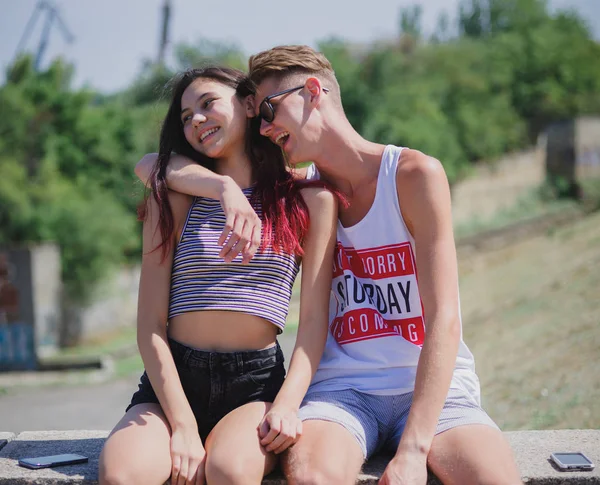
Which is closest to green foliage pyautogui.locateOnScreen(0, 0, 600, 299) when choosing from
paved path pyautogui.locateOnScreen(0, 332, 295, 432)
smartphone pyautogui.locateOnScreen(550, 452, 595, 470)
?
smartphone pyautogui.locateOnScreen(550, 452, 595, 470)

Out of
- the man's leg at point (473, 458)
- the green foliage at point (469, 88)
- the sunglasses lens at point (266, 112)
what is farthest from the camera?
the green foliage at point (469, 88)

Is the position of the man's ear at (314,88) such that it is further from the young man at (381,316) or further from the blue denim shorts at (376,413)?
the blue denim shorts at (376,413)

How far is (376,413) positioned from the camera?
111 inches

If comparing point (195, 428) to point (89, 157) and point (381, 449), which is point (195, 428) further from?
point (89, 157)

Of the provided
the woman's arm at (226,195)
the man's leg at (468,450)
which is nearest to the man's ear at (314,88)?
the woman's arm at (226,195)

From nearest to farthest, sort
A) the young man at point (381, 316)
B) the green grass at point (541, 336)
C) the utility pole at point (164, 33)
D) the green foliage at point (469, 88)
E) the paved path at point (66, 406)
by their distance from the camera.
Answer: the young man at point (381, 316) → the green grass at point (541, 336) → the paved path at point (66, 406) → the green foliage at point (469, 88) → the utility pole at point (164, 33)

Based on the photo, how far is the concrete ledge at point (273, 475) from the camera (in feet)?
8.72

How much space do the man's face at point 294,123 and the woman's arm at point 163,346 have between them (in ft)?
1.54

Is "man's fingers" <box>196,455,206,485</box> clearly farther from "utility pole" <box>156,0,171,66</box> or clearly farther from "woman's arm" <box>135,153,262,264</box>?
"utility pole" <box>156,0,171,66</box>

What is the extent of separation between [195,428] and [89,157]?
23.5m

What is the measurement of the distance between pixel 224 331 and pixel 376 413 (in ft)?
2.13

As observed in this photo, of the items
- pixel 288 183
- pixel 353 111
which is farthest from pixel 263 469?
pixel 353 111

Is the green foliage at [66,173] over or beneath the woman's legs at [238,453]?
over

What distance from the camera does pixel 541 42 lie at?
46.1 meters
